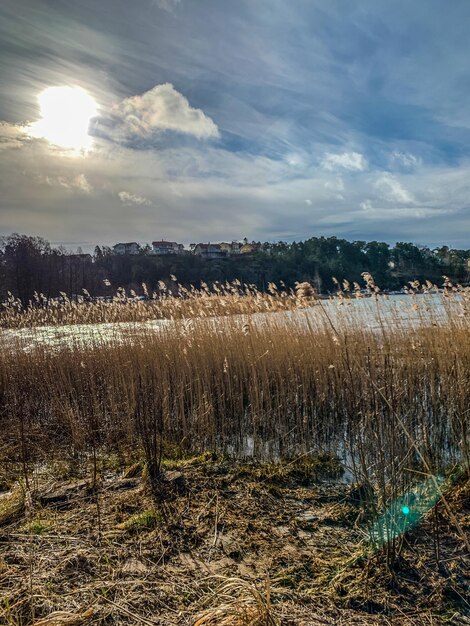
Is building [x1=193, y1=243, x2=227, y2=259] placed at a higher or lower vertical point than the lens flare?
higher

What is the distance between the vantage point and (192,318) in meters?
6.77

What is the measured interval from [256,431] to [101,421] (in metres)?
2.15

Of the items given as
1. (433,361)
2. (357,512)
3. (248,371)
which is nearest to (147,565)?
(357,512)

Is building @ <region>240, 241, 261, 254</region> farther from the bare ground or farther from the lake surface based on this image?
the bare ground

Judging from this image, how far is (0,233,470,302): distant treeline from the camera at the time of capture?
105 ft

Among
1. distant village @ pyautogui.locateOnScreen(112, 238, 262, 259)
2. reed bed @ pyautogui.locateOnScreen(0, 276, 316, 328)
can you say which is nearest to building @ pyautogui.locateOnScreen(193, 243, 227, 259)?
distant village @ pyautogui.locateOnScreen(112, 238, 262, 259)

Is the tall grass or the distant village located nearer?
the tall grass

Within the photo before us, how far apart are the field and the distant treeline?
14.3 metres

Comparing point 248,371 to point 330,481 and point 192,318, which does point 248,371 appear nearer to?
point 192,318

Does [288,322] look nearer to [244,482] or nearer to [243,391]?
[243,391]

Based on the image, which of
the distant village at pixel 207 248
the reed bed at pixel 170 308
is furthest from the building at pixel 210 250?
the reed bed at pixel 170 308

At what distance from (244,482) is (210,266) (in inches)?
1951

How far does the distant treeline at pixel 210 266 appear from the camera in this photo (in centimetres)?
3192

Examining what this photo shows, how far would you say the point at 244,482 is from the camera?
3.26 m
